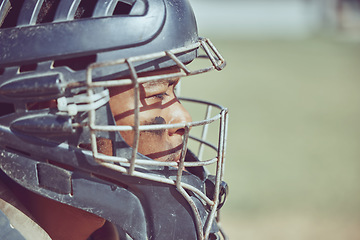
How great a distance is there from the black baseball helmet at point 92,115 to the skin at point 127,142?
0.39 feet

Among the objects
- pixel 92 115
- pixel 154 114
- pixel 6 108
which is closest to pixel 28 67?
pixel 6 108

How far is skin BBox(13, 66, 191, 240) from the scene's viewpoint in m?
1.91

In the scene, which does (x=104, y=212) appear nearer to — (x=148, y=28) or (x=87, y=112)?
(x=87, y=112)

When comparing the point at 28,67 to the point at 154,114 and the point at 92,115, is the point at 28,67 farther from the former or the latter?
the point at 154,114

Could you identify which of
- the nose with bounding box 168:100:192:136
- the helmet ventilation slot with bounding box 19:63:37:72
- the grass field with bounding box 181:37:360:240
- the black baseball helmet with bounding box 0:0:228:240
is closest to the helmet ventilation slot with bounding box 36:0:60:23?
the black baseball helmet with bounding box 0:0:228:240

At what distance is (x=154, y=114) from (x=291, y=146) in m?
5.85

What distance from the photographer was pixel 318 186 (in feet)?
19.4

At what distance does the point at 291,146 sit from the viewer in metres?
7.51

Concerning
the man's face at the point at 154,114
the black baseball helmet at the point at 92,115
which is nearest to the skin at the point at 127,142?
the man's face at the point at 154,114

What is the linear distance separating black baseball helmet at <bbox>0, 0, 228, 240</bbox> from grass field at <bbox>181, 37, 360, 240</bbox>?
2982 millimetres

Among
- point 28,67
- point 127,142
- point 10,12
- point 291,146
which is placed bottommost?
point 291,146

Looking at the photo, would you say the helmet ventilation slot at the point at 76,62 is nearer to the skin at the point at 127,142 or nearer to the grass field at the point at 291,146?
the skin at the point at 127,142

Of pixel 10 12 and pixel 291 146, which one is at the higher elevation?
pixel 10 12

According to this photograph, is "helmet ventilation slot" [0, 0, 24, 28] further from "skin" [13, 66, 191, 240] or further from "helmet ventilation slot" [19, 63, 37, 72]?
"skin" [13, 66, 191, 240]
